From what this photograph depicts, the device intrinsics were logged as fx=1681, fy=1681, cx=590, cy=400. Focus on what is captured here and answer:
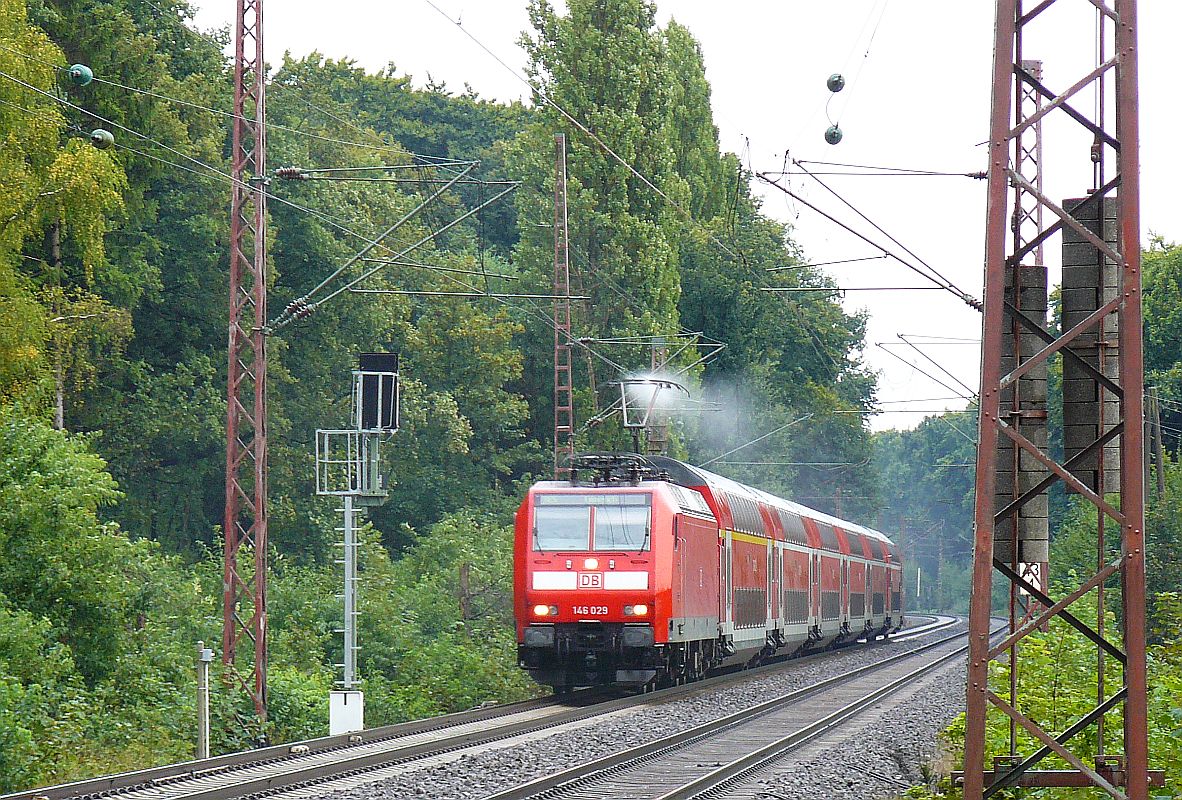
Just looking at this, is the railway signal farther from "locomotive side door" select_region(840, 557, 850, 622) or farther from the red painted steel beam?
"locomotive side door" select_region(840, 557, 850, 622)

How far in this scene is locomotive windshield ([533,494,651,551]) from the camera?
76.3ft

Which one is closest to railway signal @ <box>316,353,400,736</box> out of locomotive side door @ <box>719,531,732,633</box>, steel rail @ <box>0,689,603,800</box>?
steel rail @ <box>0,689,603,800</box>

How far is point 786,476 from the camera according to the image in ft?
233

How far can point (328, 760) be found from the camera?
615 inches

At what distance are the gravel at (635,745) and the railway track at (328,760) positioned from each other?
0.97 feet

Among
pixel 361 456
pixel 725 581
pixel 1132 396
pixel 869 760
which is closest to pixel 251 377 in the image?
pixel 361 456

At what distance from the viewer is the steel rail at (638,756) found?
13.7 meters

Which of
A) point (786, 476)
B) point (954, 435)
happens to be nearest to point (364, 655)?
point (786, 476)

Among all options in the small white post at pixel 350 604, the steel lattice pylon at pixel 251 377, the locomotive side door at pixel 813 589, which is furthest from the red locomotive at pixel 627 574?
the locomotive side door at pixel 813 589

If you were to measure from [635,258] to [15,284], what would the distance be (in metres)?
23.1

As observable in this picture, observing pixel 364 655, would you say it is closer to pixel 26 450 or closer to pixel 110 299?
pixel 26 450

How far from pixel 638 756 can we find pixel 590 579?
6.93m

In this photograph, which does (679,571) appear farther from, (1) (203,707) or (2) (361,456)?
(1) (203,707)

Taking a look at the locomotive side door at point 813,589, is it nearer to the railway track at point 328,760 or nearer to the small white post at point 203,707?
the railway track at point 328,760
